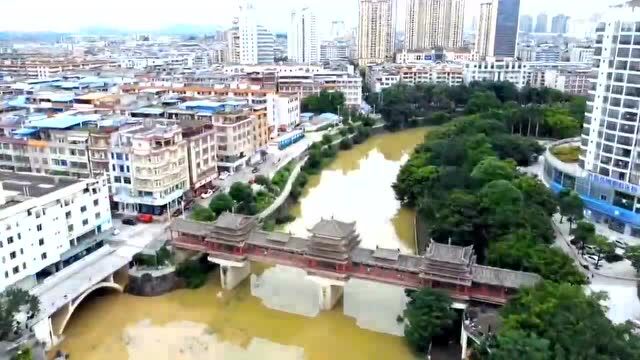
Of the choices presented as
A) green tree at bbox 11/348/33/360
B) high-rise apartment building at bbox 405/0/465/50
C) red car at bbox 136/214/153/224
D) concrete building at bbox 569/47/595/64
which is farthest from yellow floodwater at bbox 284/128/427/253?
high-rise apartment building at bbox 405/0/465/50

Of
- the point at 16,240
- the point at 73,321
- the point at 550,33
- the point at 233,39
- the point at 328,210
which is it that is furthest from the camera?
the point at 550,33

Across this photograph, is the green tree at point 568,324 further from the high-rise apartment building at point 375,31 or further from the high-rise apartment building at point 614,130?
the high-rise apartment building at point 375,31

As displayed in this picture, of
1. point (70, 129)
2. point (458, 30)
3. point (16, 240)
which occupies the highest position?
point (458, 30)

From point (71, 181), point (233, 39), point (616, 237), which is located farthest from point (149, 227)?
point (233, 39)

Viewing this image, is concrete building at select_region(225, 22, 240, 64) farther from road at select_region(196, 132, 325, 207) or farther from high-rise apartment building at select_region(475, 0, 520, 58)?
road at select_region(196, 132, 325, 207)

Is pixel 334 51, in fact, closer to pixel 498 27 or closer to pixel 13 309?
pixel 498 27

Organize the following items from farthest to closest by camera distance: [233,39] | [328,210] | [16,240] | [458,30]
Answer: [458,30] < [233,39] < [328,210] < [16,240]

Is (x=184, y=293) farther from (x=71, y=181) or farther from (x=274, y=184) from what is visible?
(x=274, y=184)
